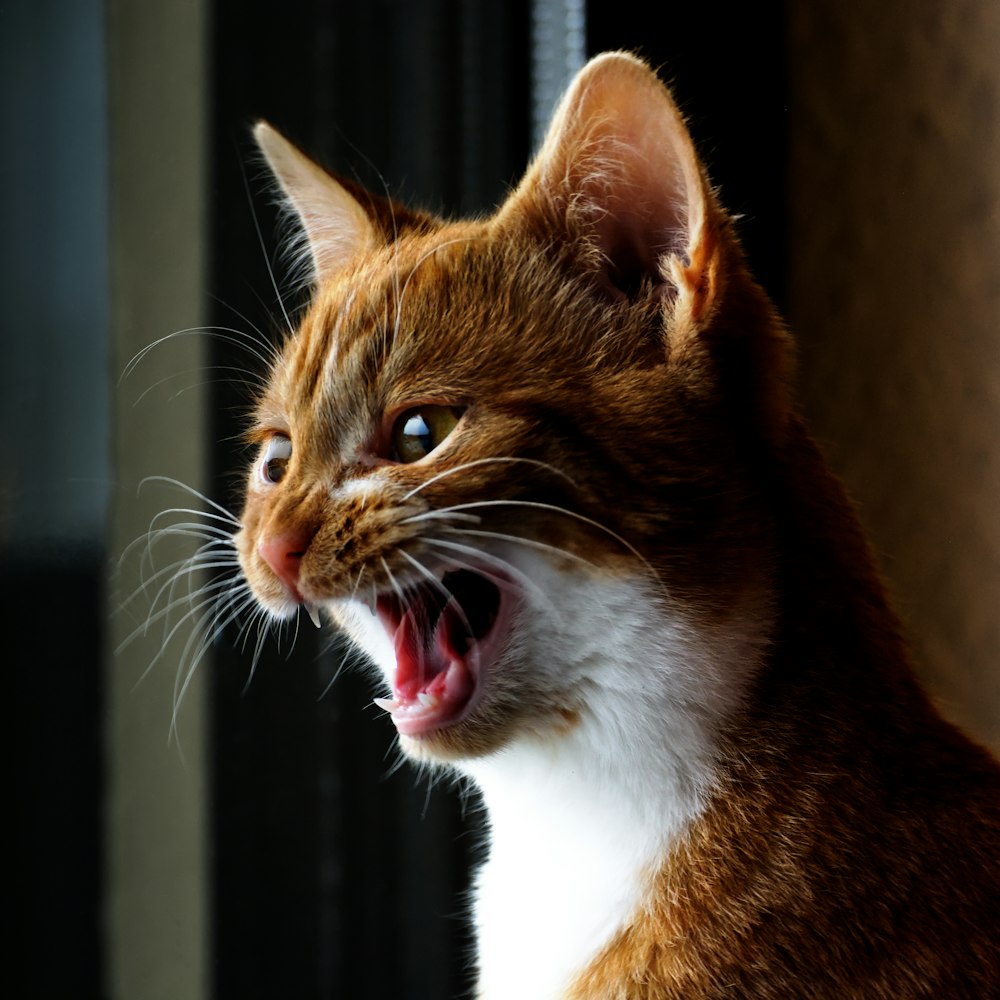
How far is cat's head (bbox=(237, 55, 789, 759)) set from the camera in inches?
31.1

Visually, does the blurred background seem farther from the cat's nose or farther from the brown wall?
the cat's nose

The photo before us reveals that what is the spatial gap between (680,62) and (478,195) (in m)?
0.34

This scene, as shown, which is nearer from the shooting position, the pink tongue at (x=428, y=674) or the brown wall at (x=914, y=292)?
the pink tongue at (x=428, y=674)

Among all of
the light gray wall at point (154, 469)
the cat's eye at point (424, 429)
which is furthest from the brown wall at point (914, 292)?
the light gray wall at point (154, 469)

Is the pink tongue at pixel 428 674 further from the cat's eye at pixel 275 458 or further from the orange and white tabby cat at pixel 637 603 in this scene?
the cat's eye at pixel 275 458

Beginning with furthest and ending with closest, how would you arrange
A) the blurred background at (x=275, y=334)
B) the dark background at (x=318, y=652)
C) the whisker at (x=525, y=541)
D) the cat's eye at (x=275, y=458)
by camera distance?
the dark background at (x=318, y=652) → the blurred background at (x=275, y=334) → the cat's eye at (x=275, y=458) → the whisker at (x=525, y=541)

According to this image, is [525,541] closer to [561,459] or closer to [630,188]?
[561,459]

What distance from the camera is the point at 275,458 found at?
0.98 metres

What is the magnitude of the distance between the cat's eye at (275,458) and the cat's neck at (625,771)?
11.3 inches

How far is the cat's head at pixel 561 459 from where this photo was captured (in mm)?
790

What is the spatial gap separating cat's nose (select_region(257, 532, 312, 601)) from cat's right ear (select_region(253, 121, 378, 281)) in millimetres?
328

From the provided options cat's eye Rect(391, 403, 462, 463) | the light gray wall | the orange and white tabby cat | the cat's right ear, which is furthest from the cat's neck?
the light gray wall

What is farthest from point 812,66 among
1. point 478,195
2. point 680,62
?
point 478,195

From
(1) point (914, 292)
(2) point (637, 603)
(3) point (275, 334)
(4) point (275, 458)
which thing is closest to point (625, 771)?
(2) point (637, 603)
